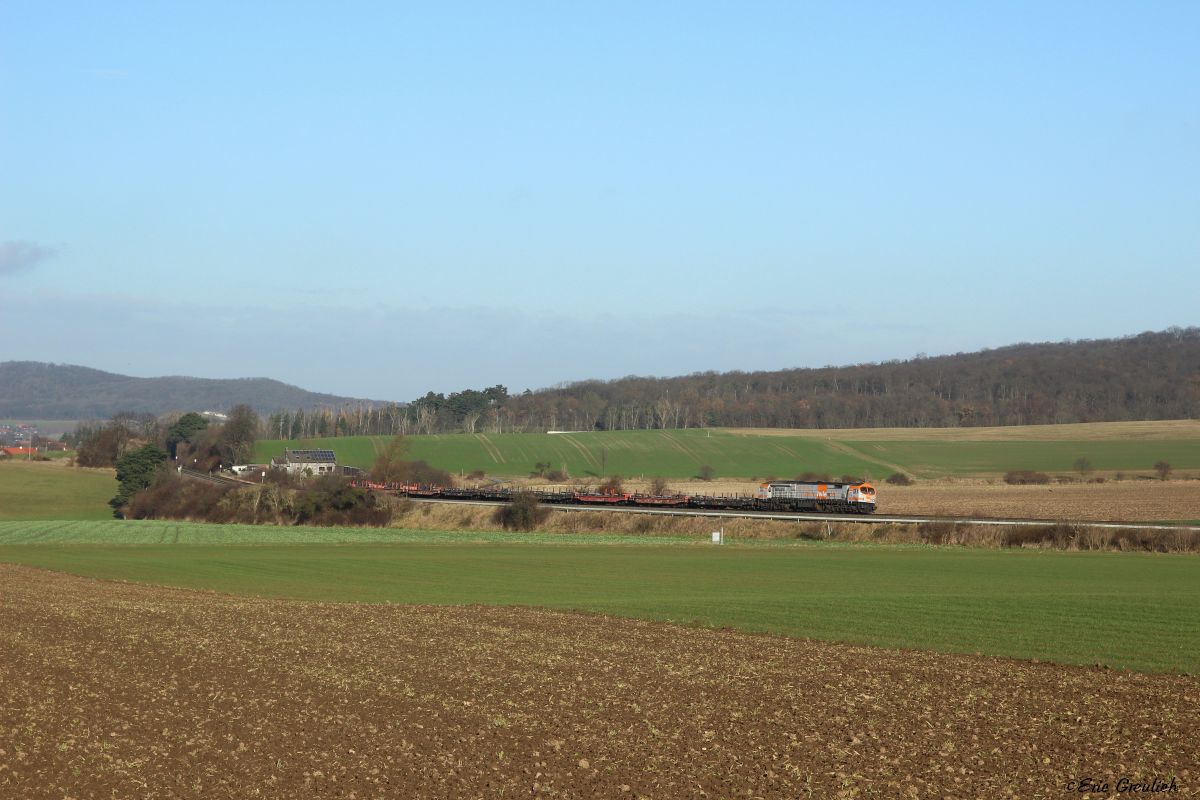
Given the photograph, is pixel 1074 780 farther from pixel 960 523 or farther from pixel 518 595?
pixel 960 523

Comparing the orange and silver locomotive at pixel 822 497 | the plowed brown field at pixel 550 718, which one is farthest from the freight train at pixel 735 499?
the plowed brown field at pixel 550 718

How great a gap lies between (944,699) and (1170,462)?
121 meters

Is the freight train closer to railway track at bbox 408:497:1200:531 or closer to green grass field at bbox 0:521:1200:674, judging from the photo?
railway track at bbox 408:497:1200:531

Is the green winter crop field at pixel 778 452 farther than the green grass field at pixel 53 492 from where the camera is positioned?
Yes

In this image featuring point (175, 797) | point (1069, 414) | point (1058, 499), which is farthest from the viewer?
point (1069, 414)

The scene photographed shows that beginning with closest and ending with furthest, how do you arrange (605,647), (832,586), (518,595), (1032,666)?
1. (1032,666)
2. (605,647)
3. (518,595)
4. (832,586)

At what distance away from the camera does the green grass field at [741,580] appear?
88.8 ft

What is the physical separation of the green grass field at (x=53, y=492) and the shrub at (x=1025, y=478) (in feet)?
292

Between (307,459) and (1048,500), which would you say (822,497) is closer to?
(1048,500)

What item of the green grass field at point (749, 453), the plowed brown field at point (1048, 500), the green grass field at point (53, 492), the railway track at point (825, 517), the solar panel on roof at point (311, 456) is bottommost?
the green grass field at point (53, 492)

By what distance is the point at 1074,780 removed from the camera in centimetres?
1342

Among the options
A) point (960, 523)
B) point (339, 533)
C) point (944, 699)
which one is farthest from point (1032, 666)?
point (339, 533)

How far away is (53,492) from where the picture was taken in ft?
393

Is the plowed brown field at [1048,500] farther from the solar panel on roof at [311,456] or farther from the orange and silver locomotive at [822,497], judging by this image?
the solar panel on roof at [311,456]
